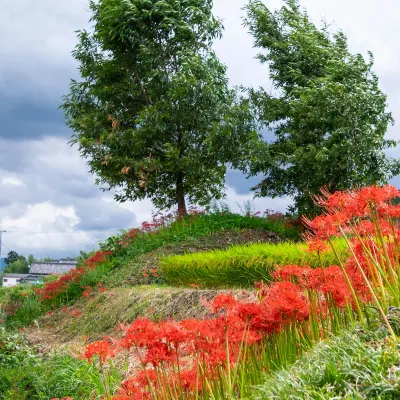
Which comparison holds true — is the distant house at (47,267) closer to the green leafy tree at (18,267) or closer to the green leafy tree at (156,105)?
the green leafy tree at (18,267)

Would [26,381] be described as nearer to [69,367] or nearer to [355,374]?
[69,367]

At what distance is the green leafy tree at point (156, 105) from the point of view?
17.4m

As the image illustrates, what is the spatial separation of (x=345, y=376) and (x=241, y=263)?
627cm

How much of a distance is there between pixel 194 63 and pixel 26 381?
40.9 feet

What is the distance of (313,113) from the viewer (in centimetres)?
1750

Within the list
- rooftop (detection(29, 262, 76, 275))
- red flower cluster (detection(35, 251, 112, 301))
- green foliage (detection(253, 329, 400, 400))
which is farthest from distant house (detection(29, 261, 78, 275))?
green foliage (detection(253, 329, 400, 400))

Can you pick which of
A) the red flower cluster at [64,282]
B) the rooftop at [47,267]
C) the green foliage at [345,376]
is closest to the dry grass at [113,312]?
the red flower cluster at [64,282]

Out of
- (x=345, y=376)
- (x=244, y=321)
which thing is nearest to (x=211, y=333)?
(x=244, y=321)

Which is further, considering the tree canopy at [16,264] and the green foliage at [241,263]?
the tree canopy at [16,264]

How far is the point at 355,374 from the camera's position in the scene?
264 centimetres

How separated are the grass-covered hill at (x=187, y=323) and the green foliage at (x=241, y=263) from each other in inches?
0.9

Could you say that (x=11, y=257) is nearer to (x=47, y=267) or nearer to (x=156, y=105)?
(x=47, y=267)

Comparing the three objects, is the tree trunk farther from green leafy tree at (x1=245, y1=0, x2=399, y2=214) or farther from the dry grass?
the dry grass

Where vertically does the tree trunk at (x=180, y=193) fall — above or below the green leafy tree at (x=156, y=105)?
below
